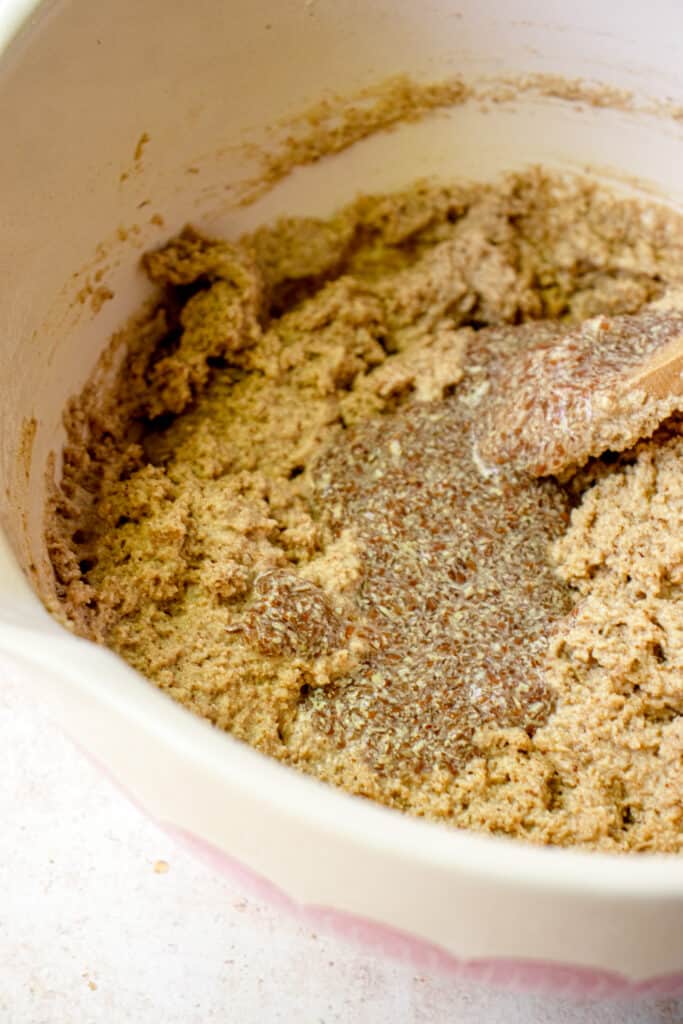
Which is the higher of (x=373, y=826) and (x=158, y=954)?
(x=373, y=826)

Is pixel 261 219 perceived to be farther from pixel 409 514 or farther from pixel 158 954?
pixel 158 954

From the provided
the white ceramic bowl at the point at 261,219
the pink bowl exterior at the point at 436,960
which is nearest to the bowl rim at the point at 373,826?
the white ceramic bowl at the point at 261,219

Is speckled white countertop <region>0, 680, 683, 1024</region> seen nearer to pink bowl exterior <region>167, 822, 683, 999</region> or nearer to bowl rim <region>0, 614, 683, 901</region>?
pink bowl exterior <region>167, 822, 683, 999</region>

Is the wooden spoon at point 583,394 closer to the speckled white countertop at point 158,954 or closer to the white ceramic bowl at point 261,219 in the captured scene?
the white ceramic bowl at point 261,219

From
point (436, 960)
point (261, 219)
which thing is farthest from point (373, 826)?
point (261, 219)

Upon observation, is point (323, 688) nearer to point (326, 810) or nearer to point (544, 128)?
point (326, 810)

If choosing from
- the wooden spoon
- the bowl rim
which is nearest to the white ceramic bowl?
the bowl rim
